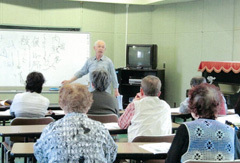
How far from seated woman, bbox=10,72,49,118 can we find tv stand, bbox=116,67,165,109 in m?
4.89

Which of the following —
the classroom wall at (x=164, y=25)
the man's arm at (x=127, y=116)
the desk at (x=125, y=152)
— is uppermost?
the classroom wall at (x=164, y=25)

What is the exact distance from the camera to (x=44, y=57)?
25.4 ft

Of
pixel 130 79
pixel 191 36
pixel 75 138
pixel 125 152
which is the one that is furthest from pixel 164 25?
pixel 75 138

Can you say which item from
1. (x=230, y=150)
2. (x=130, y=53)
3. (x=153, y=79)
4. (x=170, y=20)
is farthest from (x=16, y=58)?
(x=230, y=150)

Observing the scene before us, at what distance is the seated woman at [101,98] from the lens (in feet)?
13.5

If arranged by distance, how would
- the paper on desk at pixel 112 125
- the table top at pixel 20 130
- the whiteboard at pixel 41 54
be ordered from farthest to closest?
1. the whiteboard at pixel 41 54
2. the paper on desk at pixel 112 125
3. the table top at pixel 20 130

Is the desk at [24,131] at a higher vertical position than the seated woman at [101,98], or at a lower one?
lower

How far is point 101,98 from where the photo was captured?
4129mm

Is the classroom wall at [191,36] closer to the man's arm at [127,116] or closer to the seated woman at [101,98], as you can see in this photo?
the seated woman at [101,98]

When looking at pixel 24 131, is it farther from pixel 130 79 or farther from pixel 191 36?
pixel 191 36

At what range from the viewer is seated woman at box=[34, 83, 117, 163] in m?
2.23

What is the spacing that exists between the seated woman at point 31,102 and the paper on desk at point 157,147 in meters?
1.72

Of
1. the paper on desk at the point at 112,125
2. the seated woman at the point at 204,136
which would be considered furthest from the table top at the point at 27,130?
the seated woman at the point at 204,136

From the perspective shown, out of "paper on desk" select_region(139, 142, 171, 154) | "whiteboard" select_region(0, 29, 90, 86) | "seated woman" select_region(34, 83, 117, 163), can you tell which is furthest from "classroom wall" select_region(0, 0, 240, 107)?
"seated woman" select_region(34, 83, 117, 163)
